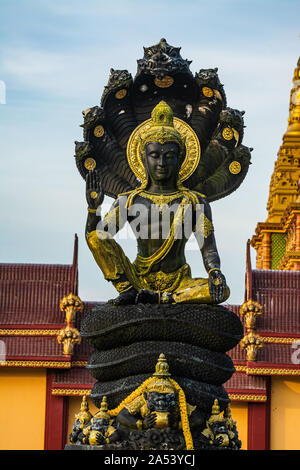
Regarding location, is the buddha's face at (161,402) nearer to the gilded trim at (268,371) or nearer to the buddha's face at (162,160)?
the buddha's face at (162,160)

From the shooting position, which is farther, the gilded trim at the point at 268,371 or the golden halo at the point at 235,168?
the gilded trim at the point at 268,371

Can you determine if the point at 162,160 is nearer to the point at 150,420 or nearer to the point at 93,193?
the point at 93,193

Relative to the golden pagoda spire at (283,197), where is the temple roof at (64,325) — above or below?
below

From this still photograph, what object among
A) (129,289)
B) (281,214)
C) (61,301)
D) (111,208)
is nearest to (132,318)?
(129,289)

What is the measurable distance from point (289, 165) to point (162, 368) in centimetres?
3800

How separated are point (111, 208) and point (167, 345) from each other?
208 centimetres

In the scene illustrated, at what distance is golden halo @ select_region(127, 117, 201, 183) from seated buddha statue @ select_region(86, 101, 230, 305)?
47 cm

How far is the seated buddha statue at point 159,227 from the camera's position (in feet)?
46.4

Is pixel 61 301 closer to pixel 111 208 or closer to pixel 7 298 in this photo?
pixel 7 298

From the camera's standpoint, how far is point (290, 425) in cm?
2403

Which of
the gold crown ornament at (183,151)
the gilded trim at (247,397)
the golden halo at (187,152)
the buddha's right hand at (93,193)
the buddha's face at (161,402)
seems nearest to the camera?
the buddha's face at (161,402)

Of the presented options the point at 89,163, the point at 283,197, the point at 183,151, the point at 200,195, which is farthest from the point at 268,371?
the point at 283,197

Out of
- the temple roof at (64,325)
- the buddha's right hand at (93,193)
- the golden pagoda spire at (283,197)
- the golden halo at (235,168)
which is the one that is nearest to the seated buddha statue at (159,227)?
the buddha's right hand at (93,193)

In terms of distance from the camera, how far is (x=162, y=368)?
13.2m
